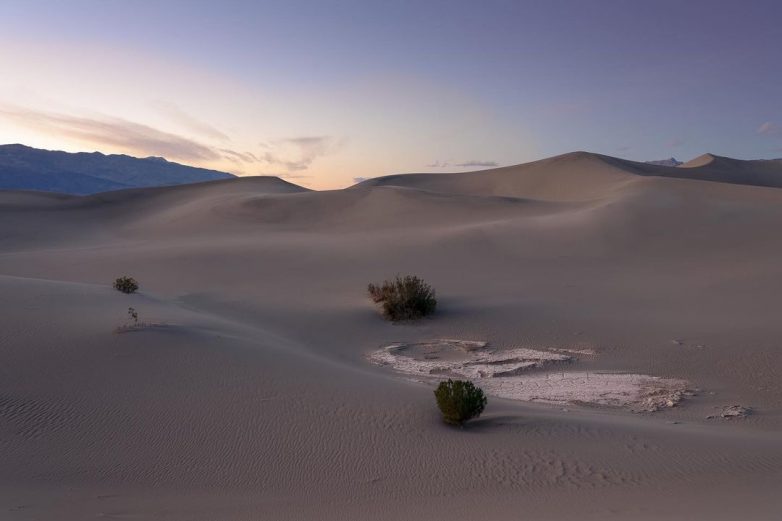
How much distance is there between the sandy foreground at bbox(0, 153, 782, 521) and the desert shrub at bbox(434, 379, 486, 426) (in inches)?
8.1

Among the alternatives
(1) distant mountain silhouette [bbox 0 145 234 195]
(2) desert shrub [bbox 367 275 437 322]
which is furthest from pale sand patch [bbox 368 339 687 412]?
(1) distant mountain silhouette [bbox 0 145 234 195]

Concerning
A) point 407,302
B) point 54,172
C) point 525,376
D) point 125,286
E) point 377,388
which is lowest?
point 525,376

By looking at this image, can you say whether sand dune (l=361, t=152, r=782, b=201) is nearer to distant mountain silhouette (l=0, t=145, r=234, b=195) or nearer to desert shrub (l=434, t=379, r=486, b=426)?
desert shrub (l=434, t=379, r=486, b=426)

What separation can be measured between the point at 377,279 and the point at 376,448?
1448cm

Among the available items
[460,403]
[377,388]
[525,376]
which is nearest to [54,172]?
[525,376]

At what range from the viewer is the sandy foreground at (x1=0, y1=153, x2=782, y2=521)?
593 centimetres

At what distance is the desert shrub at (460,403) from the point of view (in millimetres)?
7707

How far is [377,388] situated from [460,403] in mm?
1798

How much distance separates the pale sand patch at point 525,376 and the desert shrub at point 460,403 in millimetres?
2408

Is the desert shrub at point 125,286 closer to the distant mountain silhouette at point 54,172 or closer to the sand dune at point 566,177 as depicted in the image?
the sand dune at point 566,177

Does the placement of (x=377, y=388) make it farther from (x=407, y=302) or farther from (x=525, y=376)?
(x=407, y=302)

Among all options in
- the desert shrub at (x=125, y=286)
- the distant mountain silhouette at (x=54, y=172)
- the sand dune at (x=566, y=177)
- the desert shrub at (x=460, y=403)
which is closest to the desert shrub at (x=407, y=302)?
the desert shrub at (x=125, y=286)

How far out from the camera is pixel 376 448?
7.09 meters

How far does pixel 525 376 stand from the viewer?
38.2 feet
